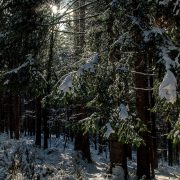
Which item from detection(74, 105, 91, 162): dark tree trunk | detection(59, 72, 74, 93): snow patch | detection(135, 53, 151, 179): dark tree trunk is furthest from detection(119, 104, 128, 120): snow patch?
detection(74, 105, 91, 162): dark tree trunk

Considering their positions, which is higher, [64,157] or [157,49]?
[157,49]

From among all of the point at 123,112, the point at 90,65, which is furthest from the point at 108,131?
the point at 90,65

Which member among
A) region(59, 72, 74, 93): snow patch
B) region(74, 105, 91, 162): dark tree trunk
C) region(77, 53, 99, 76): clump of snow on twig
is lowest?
region(74, 105, 91, 162): dark tree trunk

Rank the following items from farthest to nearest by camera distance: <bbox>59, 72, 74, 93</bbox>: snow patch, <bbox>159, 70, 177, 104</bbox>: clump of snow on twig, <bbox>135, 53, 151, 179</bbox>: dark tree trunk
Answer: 1. <bbox>135, 53, 151, 179</bbox>: dark tree trunk
2. <bbox>59, 72, 74, 93</bbox>: snow patch
3. <bbox>159, 70, 177, 104</bbox>: clump of snow on twig

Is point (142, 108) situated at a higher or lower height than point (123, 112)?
higher

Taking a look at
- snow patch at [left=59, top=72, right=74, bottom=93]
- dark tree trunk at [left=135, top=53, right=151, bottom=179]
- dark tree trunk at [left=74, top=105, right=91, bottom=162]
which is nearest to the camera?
snow patch at [left=59, top=72, right=74, bottom=93]

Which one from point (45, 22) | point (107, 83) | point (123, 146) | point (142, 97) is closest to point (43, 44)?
point (45, 22)

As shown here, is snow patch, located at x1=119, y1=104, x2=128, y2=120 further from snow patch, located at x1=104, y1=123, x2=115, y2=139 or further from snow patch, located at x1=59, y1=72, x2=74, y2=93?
snow patch, located at x1=59, y1=72, x2=74, y2=93

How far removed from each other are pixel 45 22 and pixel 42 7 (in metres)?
0.54

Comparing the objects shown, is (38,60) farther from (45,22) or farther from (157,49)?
(157,49)

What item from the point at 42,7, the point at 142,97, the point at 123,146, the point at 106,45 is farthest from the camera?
the point at 123,146

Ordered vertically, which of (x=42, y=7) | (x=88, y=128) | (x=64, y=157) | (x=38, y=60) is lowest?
(x=64, y=157)

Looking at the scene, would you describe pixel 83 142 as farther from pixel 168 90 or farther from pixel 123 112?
pixel 168 90

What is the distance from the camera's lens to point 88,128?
909 centimetres
